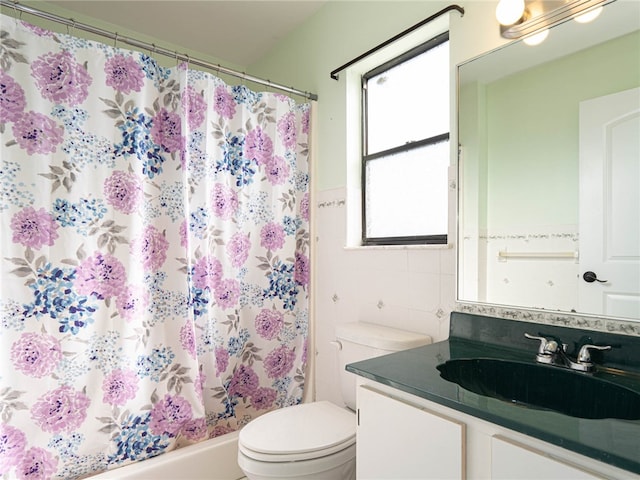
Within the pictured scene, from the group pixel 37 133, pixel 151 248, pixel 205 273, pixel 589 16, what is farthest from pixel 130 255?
pixel 589 16

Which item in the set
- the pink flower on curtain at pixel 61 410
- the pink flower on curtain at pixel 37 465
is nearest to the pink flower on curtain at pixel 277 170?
the pink flower on curtain at pixel 61 410

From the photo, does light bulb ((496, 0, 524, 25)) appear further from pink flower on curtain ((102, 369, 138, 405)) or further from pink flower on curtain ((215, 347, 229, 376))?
pink flower on curtain ((102, 369, 138, 405))

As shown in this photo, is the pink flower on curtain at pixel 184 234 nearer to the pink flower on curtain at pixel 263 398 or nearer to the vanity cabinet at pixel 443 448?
the pink flower on curtain at pixel 263 398

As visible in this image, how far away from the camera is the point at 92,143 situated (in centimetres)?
155

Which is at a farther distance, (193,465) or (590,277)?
(193,465)

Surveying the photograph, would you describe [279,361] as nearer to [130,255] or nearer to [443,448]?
[130,255]

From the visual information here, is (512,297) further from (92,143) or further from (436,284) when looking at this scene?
(92,143)

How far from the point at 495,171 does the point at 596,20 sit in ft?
1.66

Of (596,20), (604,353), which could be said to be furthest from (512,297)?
(596,20)

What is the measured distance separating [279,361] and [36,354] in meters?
1.11

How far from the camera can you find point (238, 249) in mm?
1958

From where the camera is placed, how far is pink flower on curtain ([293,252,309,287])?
2.18 m

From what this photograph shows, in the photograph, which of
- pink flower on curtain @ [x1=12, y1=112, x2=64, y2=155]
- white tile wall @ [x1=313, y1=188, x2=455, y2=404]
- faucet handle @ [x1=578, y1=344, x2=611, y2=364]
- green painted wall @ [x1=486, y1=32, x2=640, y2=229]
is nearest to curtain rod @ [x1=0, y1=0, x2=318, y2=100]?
pink flower on curtain @ [x1=12, y1=112, x2=64, y2=155]

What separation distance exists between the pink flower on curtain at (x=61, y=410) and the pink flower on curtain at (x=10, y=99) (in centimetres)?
104
